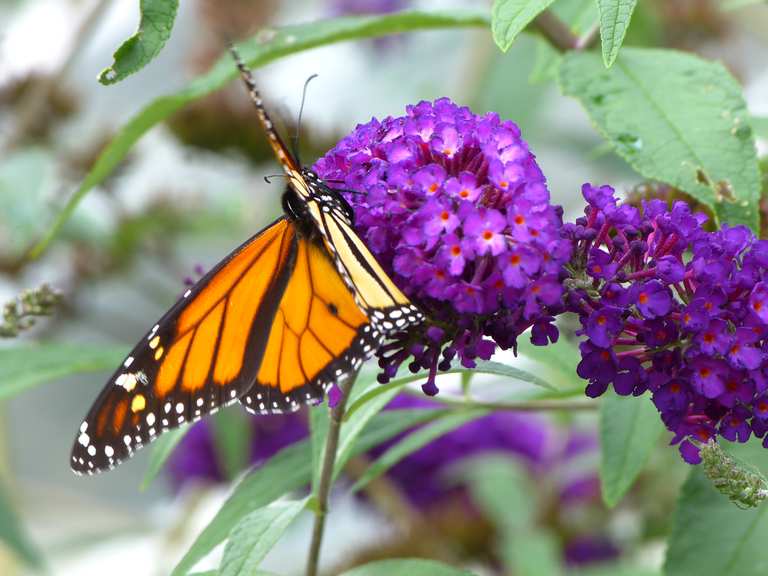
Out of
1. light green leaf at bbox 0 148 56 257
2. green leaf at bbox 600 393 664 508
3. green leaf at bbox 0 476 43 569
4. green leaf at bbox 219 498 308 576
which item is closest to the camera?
green leaf at bbox 219 498 308 576

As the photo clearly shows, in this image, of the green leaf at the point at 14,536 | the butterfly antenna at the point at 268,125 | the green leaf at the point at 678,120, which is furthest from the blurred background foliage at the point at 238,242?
the butterfly antenna at the point at 268,125

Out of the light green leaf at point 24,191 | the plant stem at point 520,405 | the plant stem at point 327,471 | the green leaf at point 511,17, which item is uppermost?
the light green leaf at point 24,191

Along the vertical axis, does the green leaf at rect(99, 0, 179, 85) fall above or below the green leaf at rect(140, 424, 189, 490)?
above

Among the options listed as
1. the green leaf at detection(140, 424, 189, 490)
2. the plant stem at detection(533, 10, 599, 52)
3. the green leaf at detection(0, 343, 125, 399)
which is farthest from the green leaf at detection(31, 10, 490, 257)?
Answer: the green leaf at detection(140, 424, 189, 490)

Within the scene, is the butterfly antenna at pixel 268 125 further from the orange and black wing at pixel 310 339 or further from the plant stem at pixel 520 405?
the plant stem at pixel 520 405

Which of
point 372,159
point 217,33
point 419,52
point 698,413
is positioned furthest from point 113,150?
point 419,52

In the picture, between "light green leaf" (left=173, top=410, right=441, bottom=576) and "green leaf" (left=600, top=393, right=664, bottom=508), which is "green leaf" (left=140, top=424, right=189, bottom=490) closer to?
"light green leaf" (left=173, top=410, right=441, bottom=576)

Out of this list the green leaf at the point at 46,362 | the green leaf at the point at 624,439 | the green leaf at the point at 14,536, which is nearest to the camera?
the green leaf at the point at 624,439
